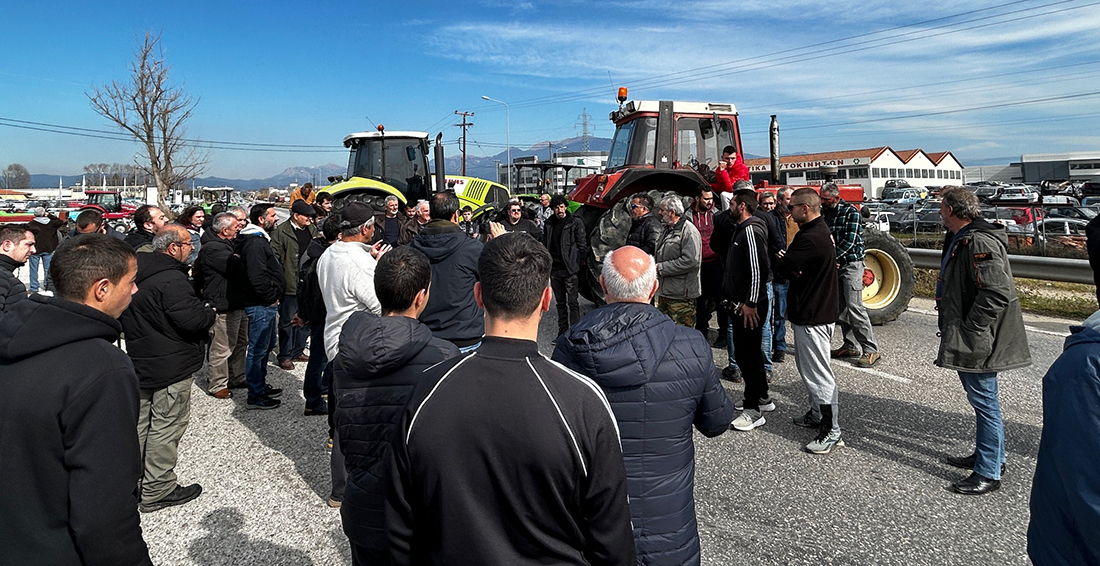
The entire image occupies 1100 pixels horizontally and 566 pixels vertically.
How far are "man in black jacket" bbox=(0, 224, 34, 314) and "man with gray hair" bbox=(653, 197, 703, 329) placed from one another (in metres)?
4.63

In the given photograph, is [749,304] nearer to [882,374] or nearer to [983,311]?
[983,311]

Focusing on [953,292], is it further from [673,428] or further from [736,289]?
[673,428]

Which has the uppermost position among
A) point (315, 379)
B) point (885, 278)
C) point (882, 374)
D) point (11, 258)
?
point (11, 258)

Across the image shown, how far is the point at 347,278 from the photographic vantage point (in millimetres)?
3836

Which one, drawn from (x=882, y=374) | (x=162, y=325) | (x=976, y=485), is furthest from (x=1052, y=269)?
(x=162, y=325)

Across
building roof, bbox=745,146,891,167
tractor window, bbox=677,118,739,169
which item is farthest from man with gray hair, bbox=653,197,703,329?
building roof, bbox=745,146,891,167

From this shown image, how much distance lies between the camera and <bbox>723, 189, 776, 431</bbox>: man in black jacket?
4.60m

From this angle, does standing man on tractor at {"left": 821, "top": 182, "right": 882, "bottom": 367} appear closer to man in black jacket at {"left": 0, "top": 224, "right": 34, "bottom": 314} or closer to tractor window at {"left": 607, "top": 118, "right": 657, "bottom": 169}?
tractor window at {"left": 607, "top": 118, "right": 657, "bottom": 169}

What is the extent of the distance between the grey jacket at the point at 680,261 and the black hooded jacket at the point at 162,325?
3.44m

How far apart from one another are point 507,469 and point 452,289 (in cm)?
273

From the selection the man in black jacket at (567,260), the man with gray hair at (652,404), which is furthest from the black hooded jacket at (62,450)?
the man in black jacket at (567,260)

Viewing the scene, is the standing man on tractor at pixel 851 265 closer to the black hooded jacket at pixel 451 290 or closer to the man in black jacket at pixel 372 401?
the black hooded jacket at pixel 451 290

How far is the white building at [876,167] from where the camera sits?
56281 mm

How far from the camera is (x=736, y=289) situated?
15.5ft
